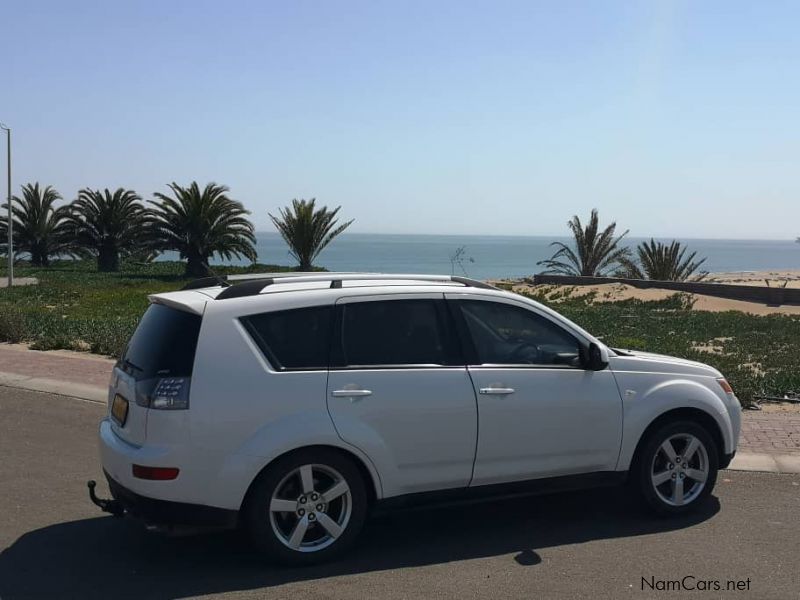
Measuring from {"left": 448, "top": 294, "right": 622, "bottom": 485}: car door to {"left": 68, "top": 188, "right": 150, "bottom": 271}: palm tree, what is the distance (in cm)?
3821

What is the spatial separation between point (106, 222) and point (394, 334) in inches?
→ 1550

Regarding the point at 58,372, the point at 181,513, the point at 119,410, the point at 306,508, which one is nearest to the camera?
the point at 181,513

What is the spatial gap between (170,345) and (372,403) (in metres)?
1.19

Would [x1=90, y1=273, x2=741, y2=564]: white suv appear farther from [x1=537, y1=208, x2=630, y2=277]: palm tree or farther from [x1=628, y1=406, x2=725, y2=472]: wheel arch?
[x1=537, y1=208, x2=630, y2=277]: palm tree

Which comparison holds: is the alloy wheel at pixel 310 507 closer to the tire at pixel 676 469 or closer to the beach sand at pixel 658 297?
the tire at pixel 676 469

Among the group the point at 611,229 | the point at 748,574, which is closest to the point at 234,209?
the point at 611,229

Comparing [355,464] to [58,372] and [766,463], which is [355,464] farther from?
[58,372]

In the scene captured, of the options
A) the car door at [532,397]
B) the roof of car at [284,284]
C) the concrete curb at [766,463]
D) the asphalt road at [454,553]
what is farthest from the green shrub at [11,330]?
the concrete curb at [766,463]

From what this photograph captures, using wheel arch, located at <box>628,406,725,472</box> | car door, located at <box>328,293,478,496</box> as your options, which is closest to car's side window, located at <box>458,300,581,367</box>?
car door, located at <box>328,293,478,496</box>

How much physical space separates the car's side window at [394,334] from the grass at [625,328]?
5666mm

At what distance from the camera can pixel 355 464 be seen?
5.11m

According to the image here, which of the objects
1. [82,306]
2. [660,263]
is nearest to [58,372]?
[82,306]

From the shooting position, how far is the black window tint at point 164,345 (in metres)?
4.89

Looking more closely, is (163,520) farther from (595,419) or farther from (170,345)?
(595,419)
